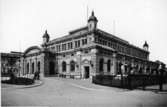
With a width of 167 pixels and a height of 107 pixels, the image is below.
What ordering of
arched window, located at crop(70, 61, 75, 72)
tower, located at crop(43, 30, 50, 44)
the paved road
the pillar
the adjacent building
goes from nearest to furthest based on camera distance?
the paved road → the adjacent building → the pillar → arched window, located at crop(70, 61, 75, 72) → tower, located at crop(43, 30, 50, 44)

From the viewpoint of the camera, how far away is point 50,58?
37.3 meters

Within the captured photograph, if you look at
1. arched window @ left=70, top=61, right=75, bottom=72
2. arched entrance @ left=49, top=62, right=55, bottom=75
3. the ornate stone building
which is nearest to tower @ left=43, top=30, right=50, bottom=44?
the ornate stone building

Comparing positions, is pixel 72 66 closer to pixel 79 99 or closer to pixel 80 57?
pixel 80 57

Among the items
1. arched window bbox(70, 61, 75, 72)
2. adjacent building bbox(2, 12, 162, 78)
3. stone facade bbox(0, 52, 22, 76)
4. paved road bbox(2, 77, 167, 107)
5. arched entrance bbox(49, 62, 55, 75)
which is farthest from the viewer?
arched entrance bbox(49, 62, 55, 75)

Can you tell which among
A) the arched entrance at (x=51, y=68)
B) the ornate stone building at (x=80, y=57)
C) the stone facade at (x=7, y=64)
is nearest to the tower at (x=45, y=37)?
the ornate stone building at (x=80, y=57)

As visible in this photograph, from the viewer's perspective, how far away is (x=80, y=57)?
32375 mm

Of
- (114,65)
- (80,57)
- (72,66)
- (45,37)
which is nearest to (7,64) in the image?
(45,37)

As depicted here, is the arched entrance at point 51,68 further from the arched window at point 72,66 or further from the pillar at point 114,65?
the pillar at point 114,65

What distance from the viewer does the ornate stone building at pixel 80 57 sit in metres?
30.8

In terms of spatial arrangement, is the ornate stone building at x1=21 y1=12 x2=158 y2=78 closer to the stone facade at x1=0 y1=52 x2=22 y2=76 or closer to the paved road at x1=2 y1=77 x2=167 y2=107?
the stone facade at x1=0 y1=52 x2=22 y2=76

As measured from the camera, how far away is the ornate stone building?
30844mm

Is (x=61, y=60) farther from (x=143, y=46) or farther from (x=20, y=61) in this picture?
(x=143, y=46)

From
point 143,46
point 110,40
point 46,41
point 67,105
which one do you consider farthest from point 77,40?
point 143,46

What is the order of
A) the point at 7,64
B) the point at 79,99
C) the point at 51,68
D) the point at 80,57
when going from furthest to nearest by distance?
the point at 51,68, the point at 7,64, the point at 80,57, the point at 79,99
